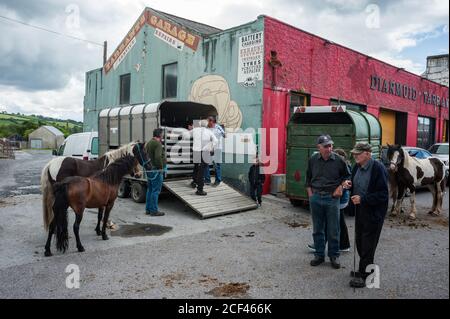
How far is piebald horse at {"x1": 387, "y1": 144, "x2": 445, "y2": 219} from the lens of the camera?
9.22 meters

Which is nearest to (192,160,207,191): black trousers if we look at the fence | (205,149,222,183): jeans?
Answer: (205,149,222,183): jeans

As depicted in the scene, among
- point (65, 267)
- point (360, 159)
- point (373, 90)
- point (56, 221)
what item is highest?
point (373, 90)

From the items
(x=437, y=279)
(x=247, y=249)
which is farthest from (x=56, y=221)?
(x=437, y=279)

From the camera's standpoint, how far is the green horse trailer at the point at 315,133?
30.3 feet

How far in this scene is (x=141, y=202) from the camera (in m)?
10.4

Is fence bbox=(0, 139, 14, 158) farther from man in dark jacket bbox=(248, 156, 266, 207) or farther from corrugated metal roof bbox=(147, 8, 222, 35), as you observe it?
man in dark jacket bbox=(248, 156, 266, 207)

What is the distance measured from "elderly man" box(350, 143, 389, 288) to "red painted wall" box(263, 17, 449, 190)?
22.9 ft

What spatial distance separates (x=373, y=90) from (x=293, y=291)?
14823 millimetres

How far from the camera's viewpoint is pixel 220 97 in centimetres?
1291

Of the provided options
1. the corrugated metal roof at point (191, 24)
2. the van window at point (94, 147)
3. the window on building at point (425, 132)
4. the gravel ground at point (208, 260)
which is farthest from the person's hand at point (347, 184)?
the window on building at point (425, 132)

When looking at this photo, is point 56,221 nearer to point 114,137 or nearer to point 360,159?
point 360,159

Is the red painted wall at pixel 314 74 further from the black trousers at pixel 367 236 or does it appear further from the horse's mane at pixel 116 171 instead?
the black trousers at pixel 367 236

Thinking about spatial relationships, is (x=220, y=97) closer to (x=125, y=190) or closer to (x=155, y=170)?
(x=125, y=190)

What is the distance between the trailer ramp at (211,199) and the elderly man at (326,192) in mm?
3665
